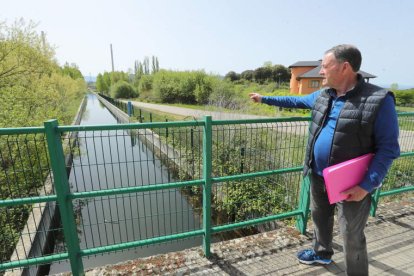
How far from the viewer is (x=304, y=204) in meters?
3.05

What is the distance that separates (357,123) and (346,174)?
0.36 metres

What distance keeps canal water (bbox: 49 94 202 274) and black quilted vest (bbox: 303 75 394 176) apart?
161 centimetres

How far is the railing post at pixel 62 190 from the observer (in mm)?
2004

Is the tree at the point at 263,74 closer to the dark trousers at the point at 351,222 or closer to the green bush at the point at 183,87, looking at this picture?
the green bush at the point at 183,87

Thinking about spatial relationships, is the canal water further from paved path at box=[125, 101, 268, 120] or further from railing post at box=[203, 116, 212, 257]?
paved path at box=[125, 101, 268, 120]

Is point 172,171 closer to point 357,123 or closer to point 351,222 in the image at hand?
point 351,222

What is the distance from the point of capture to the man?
1.70 m

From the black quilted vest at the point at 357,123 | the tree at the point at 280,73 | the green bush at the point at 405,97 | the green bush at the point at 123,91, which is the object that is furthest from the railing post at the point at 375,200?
the green bush at the point at 123,91

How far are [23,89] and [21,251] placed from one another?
300 inches

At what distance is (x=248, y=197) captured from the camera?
17.5 feet

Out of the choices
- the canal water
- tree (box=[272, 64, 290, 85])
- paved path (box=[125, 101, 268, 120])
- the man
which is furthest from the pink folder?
tree (box=[272, 64, 290, 85])

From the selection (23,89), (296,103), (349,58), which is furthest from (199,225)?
(23,89)

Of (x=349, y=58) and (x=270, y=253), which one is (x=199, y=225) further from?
(x=349, y=58)

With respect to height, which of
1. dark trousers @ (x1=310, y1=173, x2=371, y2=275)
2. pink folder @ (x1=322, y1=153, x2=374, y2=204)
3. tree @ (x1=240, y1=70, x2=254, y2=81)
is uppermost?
tree @ (x1=240, y1=70, x2=254, y2=81)
